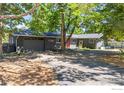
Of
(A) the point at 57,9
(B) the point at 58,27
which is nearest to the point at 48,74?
(A) the point at 57,9

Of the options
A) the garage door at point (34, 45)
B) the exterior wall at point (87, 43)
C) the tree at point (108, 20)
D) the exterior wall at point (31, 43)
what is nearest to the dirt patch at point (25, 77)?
the tree at point (108, 20)

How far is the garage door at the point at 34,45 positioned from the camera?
98.2 ft

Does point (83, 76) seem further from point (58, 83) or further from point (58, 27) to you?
point (58, 27)

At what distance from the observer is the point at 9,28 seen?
2259 cm

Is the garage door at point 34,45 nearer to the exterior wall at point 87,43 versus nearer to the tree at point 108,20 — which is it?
the tree at point 108,20

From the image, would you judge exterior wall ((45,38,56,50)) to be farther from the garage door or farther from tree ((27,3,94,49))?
tree ((27,3,94,49))

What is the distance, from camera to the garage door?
29.9 metres

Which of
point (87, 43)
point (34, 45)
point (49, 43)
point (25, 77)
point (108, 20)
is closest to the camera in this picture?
point (25, 77)

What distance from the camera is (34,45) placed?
99.7 ft

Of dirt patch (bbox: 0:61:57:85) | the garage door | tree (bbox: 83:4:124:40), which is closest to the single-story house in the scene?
the garage door

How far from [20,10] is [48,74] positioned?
10.3 meters

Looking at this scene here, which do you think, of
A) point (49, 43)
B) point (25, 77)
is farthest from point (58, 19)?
point (25, 77)

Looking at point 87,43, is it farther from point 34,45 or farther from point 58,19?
point 34,45

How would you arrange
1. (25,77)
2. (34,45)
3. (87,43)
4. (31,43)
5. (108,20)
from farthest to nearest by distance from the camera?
Answer: (87,43)
(34,45)
(31,43)
(108,20)
(25,77)
